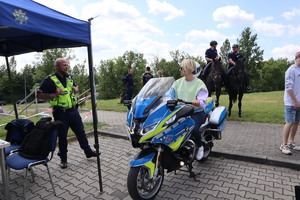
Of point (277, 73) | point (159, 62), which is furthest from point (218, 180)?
point (277, 73)

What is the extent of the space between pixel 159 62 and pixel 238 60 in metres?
44.0

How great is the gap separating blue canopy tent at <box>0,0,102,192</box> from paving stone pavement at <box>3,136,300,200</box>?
17.7 inches

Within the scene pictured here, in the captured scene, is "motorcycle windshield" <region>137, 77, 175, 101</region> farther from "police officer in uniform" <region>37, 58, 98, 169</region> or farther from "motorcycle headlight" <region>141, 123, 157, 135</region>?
"police officer in uniform" <region>37, 58, 98, 169</region>

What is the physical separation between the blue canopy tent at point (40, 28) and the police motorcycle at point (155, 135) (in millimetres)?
786

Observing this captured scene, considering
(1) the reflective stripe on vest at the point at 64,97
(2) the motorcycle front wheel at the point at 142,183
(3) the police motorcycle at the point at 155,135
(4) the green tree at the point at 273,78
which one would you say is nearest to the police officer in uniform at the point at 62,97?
(1) the reflective stripe on vest at the point at 64,97

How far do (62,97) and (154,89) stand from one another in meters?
1.93

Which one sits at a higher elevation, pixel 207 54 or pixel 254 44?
pixel 254 44

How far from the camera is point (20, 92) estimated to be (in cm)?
6056

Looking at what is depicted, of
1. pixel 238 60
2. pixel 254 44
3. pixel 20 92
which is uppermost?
pixel 254 44

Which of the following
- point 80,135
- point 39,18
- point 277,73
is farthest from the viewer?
point 277,73

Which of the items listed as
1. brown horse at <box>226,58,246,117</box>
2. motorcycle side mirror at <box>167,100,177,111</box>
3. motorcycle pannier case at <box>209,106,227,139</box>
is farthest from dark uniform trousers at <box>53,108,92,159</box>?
brown horse at <box>226,58,246,117</box>

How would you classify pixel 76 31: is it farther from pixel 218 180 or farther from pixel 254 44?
pixel 254 44

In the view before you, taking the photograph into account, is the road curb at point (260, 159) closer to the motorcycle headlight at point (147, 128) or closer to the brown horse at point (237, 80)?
the motorcycle headlight at point (147, 128)

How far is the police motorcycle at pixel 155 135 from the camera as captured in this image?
277cm
